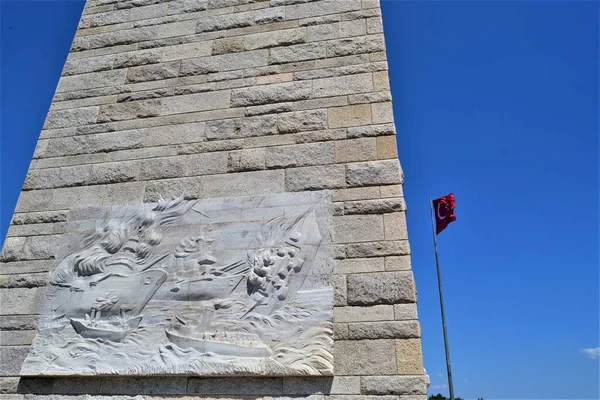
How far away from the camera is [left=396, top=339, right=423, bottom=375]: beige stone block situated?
256 centimetres

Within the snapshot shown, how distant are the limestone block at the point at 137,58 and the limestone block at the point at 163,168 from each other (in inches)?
43.1

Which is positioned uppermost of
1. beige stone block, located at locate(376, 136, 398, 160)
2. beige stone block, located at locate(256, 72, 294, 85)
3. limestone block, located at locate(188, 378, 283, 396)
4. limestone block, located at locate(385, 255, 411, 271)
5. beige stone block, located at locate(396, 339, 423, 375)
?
beige stone block, located at locate(256, 72, 294, 85)

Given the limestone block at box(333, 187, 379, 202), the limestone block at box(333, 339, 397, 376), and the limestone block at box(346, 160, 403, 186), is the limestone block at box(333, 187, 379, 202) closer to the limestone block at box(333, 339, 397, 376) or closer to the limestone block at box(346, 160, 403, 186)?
the limestone block at box(346, 160, 403, 186)

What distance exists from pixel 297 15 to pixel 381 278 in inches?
97.2

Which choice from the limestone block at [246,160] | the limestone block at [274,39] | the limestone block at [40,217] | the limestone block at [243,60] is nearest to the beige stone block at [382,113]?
the limestone block at [246,160]

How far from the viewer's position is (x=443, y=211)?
10.3 m

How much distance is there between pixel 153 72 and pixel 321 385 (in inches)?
118

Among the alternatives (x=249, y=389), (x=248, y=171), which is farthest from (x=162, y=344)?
(x=248, y=171)

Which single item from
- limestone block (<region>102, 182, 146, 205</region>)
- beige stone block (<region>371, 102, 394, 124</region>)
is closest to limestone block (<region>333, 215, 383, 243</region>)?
beige stone block (<region>371, 102, 394, 124</region>)

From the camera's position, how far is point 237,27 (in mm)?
4121

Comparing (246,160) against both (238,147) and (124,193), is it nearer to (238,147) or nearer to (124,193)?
(238,147)

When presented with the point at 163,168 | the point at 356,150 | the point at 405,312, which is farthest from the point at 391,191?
the point at 163,168

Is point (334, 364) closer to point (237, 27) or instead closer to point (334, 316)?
point (334, 316)

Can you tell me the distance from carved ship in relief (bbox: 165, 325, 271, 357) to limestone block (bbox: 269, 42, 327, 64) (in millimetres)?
2225
